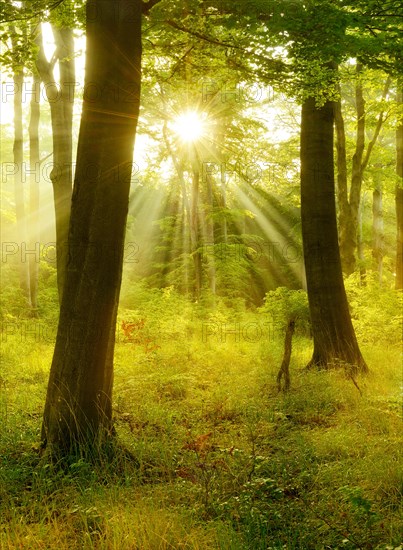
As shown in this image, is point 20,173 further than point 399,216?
No

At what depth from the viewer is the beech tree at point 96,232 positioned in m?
4.41

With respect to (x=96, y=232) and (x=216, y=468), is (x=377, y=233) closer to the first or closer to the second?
(x=96, y=232)

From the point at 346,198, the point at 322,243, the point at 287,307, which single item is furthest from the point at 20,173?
the point at 322,243

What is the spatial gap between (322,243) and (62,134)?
506 centimetres

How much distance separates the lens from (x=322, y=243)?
8.18m

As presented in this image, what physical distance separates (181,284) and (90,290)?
1749 centimetres

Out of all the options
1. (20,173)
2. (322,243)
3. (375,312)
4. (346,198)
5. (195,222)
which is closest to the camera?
(322,243)

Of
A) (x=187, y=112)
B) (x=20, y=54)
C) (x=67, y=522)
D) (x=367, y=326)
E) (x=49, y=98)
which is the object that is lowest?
(x=67, y=522)

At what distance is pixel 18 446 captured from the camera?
4.43m

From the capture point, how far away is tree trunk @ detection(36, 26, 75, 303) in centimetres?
836

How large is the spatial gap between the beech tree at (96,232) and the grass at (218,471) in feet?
1.63

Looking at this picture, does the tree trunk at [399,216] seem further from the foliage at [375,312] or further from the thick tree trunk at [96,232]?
the thick tree trunk at [96,232]

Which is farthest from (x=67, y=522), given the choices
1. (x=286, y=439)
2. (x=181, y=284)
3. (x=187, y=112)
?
(x=181, y=284)

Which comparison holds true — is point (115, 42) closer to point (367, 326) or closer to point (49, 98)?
point (49, 98)
